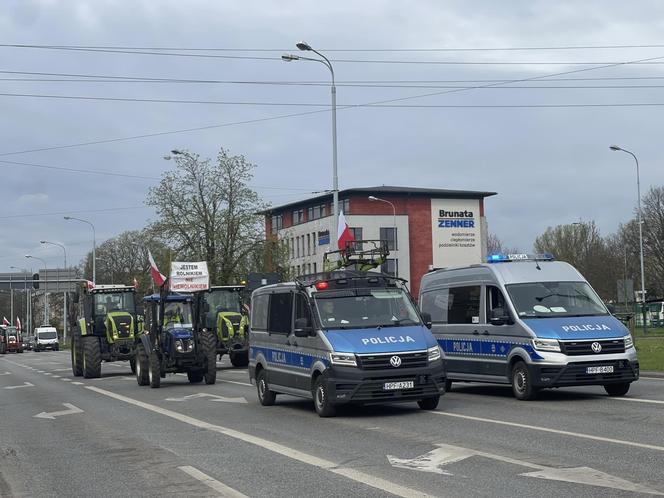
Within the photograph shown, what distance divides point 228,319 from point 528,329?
1830 centimetres

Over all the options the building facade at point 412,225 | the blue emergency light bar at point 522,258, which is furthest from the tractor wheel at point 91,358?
the building facade at point 412,225

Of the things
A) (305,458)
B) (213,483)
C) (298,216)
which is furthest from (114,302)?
(298,216)

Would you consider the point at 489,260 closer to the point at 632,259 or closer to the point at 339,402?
the point at 339,402

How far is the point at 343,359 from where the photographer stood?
15.3 metres

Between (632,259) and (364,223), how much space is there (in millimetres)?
30725

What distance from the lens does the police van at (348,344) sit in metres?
15.3

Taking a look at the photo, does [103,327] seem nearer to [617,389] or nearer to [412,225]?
[617,389]

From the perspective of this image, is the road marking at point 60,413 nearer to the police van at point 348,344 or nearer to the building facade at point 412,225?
the police van at point 348,344

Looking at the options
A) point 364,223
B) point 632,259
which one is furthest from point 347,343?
point 364,223

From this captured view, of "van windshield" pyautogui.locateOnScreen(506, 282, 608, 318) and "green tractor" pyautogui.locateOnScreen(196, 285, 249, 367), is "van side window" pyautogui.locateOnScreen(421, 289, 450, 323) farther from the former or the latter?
"green tractor" pyautogui.locateOnScreen(196, 285, 249, 367)

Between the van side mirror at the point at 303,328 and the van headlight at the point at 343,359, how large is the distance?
36.1 inches

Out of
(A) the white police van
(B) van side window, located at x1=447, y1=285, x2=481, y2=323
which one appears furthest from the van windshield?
(A) the white police van

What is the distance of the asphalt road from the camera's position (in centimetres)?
938

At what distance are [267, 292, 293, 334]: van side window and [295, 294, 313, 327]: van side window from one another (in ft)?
0.90
